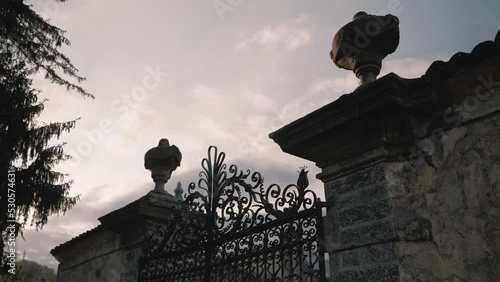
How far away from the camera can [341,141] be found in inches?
129

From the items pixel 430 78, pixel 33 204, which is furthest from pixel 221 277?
pixel 33 204

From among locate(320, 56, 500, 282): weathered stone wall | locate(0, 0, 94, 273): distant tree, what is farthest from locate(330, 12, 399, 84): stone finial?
locate(0, 0, 94, 273): distant tree

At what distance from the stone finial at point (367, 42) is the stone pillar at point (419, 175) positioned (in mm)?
363

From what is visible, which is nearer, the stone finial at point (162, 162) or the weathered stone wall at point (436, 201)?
the weathered stone wall at point (436, 201)

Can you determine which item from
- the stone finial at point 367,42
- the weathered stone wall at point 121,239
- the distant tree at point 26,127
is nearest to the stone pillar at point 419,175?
the stone finial at point 367,42

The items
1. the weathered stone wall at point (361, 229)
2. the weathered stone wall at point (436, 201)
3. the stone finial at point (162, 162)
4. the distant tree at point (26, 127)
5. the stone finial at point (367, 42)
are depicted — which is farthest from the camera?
the distant tree at point (26, 127)

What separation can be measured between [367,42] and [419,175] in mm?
1117

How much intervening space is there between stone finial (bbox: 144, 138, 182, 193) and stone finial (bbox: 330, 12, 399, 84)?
3.01 m

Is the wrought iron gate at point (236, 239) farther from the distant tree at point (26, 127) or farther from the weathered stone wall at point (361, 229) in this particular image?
the distant tree at point (26, 127)

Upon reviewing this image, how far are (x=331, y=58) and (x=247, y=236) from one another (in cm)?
174

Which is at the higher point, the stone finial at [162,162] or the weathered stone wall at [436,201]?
the stone finial at [162,162]

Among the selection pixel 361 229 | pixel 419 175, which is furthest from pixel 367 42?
pixel 361 229

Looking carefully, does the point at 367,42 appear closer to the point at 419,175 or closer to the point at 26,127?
the point at 419,175

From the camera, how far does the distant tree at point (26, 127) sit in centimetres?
831
